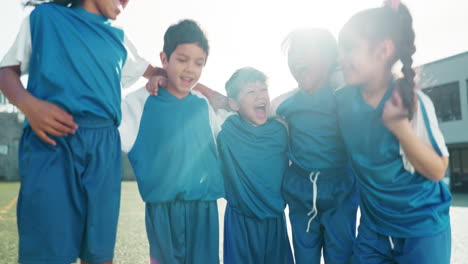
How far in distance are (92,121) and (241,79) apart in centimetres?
132

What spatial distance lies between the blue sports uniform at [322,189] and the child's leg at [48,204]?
4.41ft

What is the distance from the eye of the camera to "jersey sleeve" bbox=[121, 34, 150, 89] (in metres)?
2.28

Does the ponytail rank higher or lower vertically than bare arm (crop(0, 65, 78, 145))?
higher

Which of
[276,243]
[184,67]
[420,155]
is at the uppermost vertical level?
[184,67]

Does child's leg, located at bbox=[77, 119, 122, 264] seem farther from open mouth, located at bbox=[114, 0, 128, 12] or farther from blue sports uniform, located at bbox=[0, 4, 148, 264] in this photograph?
open mouth, located at bbox=[114, 0, 128, 12]

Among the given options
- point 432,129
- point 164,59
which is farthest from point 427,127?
point 164,59

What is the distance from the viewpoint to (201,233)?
238 cm

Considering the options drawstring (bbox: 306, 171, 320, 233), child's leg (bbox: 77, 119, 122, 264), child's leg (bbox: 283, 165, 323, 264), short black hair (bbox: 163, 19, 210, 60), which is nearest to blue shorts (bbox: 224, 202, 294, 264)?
child's leg (bbox: 283, 165, 323, 264)

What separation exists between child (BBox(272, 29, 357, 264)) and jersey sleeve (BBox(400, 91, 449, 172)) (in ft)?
2.01

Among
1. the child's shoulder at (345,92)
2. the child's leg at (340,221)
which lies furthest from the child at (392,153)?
the child's leg at (340,221)

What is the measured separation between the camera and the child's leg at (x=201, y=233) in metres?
2.37

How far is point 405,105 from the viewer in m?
1.80

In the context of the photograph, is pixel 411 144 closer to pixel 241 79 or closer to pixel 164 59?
pixel 241 79

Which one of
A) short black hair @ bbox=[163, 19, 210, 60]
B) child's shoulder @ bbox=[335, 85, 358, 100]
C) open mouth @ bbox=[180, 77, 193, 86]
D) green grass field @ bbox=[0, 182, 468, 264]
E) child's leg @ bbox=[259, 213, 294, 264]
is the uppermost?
short black hair @ bbox=[163, 19, 210, 60]
